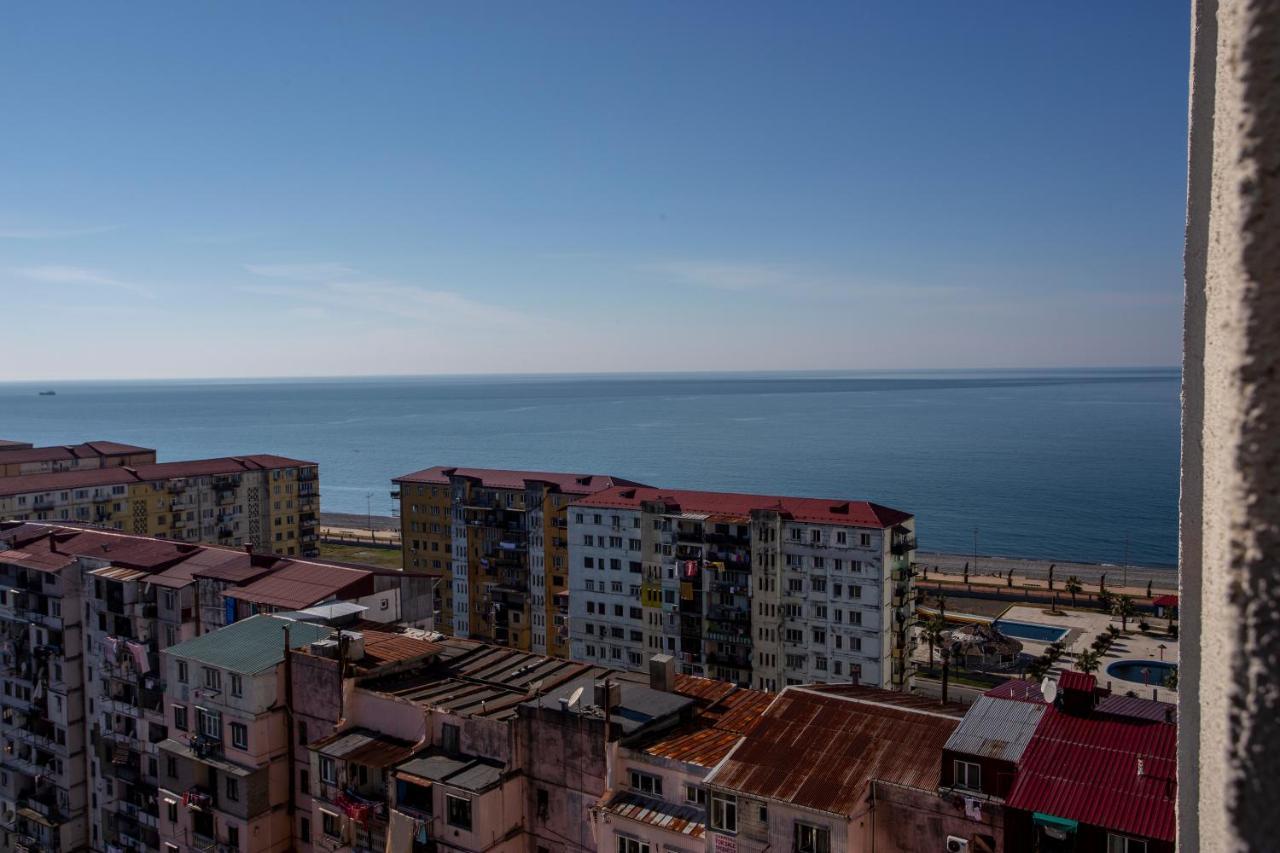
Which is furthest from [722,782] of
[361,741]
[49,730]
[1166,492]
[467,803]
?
[1166,492]

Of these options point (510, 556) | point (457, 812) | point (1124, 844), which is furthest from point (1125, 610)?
point (457, 812)

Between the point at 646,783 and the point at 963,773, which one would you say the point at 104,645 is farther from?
the point at 963,773

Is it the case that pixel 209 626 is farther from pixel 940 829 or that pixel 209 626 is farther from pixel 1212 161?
pixel 1212 161

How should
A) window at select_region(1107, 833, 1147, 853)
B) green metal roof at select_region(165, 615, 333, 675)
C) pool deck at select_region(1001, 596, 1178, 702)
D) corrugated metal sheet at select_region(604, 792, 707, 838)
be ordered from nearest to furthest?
window at select_region(1107, 833, 1147, 853) → corrugated metal sheet at select_region(604, 792, 707, 838) → green metal roof at select_region(165, 615, 333, 675) → pool deck at select_region(1001, 596, 1178, 702)

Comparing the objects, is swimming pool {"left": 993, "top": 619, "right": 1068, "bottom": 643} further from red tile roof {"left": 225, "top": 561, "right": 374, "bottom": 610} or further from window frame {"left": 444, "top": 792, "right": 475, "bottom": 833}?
window frame {"left": 444, "top": 792, "right": 475, "bottom": 833}

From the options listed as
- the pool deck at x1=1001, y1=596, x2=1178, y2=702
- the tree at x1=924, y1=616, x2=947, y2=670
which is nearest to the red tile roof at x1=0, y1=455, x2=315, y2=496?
the tree at x1=924, y1=616, x2=947, y2=670

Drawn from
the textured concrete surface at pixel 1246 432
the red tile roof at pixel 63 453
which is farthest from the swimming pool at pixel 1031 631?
the red tile roof at pixel 63 453
